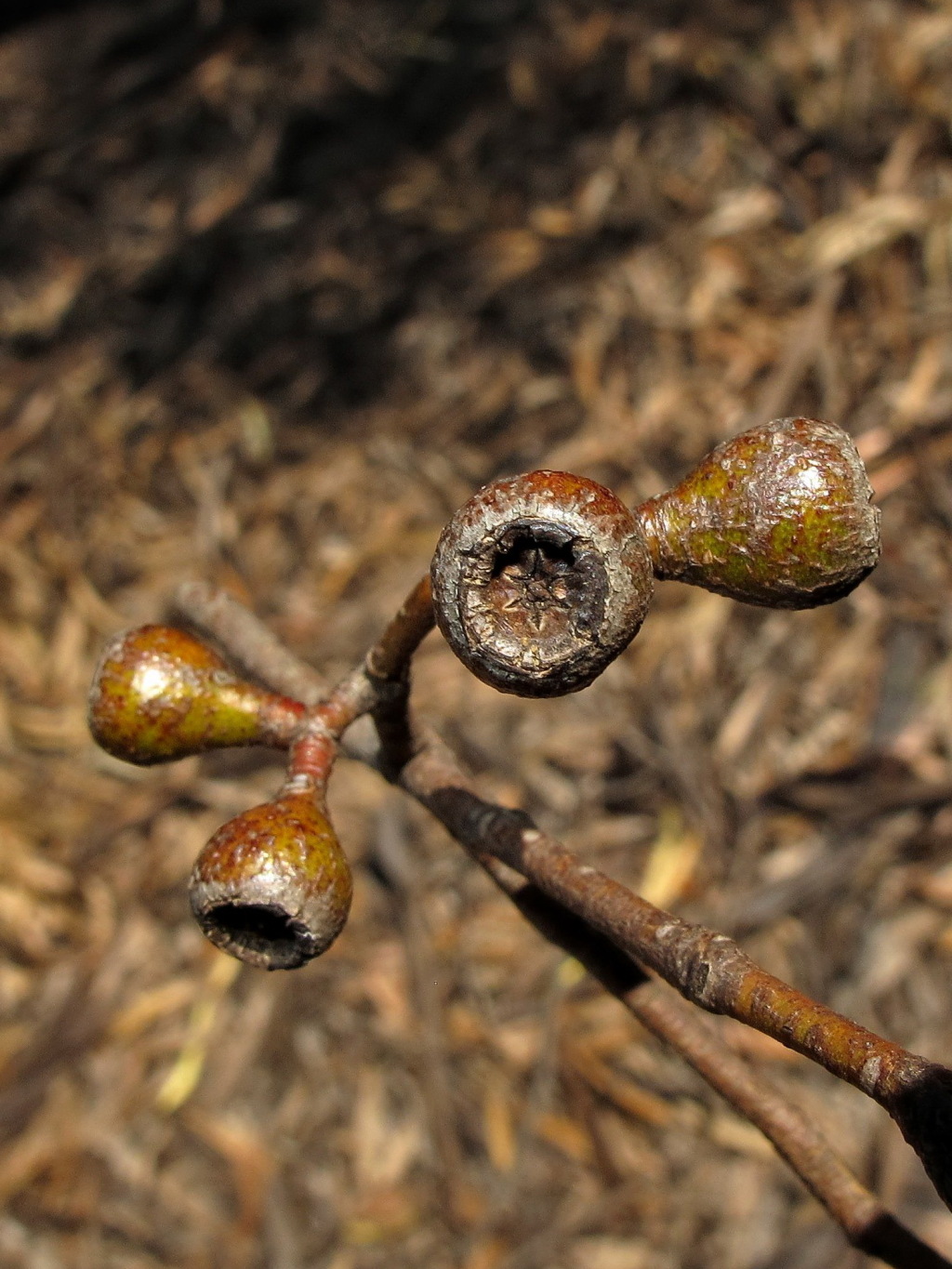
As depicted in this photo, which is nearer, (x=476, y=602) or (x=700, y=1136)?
(x=476, y=602)

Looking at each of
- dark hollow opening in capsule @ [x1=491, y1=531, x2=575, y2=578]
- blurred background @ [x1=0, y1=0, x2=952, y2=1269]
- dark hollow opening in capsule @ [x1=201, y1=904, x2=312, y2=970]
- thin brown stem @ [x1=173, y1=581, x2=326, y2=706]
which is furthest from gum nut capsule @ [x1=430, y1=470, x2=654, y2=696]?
blurred background @ [x1=0, y1=0, x2=952, y2=1269]

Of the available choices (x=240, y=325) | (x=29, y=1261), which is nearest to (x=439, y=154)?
(x=240, y=325)

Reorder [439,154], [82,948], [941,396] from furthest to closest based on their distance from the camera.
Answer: [439,154], [82,948], [941,396]

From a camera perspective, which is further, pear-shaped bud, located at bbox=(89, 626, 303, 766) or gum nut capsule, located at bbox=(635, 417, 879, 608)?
pear-shaped bud, located at bbox=(89, 626, 303, 766)

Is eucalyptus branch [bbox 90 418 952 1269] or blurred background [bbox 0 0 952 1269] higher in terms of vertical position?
eucalyptus branch [bbox 90 418 952 1269]

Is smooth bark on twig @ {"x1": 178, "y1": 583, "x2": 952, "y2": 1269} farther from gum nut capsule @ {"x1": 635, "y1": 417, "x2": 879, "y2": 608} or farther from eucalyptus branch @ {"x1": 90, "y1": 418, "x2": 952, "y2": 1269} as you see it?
gum nut capsule @ {"x1": 635, "y1": 417, "x2": 879, "y2": 608}

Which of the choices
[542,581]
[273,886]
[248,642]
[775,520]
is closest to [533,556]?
[542,581]

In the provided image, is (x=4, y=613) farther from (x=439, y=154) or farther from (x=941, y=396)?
(x=941, y=396)
